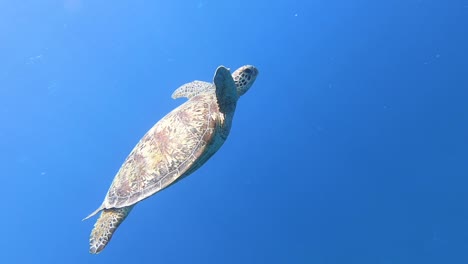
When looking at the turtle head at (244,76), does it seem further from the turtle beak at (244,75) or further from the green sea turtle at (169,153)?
the green sea turtle at (169,153)

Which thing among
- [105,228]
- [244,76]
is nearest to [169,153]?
[105,228]

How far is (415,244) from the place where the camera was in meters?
7.34

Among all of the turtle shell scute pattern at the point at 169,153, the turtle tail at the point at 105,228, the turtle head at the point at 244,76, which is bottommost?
the turtle tail at the point at 105,228

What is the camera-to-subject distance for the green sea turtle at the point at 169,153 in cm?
305

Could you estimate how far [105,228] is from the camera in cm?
319

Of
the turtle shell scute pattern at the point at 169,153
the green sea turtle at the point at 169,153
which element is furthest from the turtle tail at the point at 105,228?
the turtle shell scute pattern at the point at 169,153

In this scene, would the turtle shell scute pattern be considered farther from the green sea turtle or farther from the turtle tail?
the turtle tail

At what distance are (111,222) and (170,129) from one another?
38.5 inches

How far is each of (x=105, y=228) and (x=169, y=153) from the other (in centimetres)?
89

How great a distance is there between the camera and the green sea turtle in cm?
305

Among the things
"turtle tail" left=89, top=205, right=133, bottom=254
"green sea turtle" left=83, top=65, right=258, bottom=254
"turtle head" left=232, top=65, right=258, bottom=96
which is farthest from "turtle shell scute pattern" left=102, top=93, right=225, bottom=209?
"turtle head" left=232, top=65, right=258, bottom=96

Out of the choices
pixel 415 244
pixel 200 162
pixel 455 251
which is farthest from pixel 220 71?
pixel 455 251

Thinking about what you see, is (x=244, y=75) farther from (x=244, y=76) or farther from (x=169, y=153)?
(x=169, y=153)

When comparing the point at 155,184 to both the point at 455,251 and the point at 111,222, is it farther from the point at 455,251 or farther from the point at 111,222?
the point at 455,251
